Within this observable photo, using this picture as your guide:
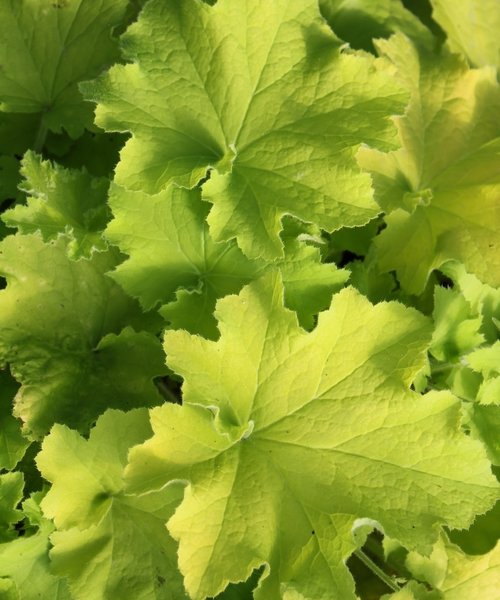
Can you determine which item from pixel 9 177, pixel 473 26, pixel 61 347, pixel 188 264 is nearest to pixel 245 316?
pixel 188 264

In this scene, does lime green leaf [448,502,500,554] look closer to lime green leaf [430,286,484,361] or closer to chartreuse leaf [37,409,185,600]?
lime green leaf [430,286,484,361]

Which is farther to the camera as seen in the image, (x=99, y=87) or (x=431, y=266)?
(x=431, y=266)

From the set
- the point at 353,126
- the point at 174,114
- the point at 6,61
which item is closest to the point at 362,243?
the point at 353,126

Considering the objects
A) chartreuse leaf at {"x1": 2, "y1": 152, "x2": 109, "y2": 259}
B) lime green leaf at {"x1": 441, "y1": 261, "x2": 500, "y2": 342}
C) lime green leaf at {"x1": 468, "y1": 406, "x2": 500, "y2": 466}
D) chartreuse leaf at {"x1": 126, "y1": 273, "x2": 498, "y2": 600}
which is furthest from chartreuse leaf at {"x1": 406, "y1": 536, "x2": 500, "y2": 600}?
chartreuse leaf at {"x1": 2, "y1": 152, "x2": 109, "y2": 259}

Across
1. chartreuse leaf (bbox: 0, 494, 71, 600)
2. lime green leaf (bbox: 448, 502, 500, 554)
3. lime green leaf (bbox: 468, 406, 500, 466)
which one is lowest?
chartreuse leaf (bbox: 0, 494, 71, 600)

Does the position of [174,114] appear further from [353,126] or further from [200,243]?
[353,126]

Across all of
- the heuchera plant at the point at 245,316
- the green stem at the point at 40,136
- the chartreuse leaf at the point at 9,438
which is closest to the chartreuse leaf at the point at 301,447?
the heuchera plant at the point at 245,316
